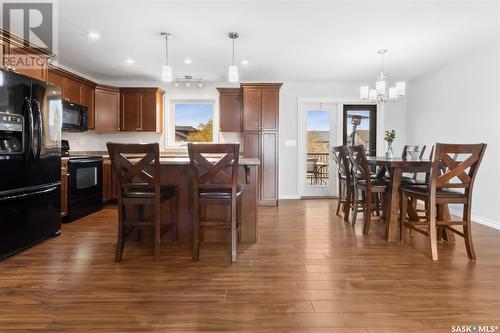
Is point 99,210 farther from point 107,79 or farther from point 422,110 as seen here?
point 422,110

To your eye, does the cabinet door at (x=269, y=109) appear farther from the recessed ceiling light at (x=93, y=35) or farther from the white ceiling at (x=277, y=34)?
the recessed ceiling light at (x=93, y=35)

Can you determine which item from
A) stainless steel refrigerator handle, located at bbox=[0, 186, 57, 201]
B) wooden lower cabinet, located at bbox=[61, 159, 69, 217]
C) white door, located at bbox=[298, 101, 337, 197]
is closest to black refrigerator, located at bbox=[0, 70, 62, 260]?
stainless steel refrigerator handle, located at bbox=[0, 186, 57, 201]

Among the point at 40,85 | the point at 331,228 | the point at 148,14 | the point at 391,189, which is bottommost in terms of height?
the point at 331,228

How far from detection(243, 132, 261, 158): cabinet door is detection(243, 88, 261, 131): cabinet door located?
0.37 ft

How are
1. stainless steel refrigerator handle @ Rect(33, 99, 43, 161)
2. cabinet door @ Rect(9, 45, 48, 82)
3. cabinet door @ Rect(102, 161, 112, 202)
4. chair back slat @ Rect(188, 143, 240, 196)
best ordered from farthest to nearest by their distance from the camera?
cabinet door @ Rect(102, 161, 112, 202)
cabinet door @ Rect(9, 45, 48, 82)
stainless steel refrigerator handle @ Rect(33, 99, 43, 161)
chair back slat @ Rect(188, 143, 240, 196)

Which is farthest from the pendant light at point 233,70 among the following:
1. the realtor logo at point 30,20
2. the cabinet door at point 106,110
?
the cabinet door at point 106,110

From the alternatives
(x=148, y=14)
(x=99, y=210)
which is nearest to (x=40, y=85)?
(x=148, y=14)

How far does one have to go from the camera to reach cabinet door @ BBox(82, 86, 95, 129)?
469 cm

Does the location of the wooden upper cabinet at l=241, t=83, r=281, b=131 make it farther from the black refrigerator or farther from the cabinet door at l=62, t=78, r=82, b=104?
the black refrigerator

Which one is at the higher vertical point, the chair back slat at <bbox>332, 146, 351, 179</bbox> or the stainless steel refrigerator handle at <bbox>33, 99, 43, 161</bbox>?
the stainless steel refrigerator handle at <bbox>33, 99, 43, 161</bbox>

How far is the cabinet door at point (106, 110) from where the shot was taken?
501cm

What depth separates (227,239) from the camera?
2902mm

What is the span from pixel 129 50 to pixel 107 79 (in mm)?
1974

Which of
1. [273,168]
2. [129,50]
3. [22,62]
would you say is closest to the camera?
[22,62]
